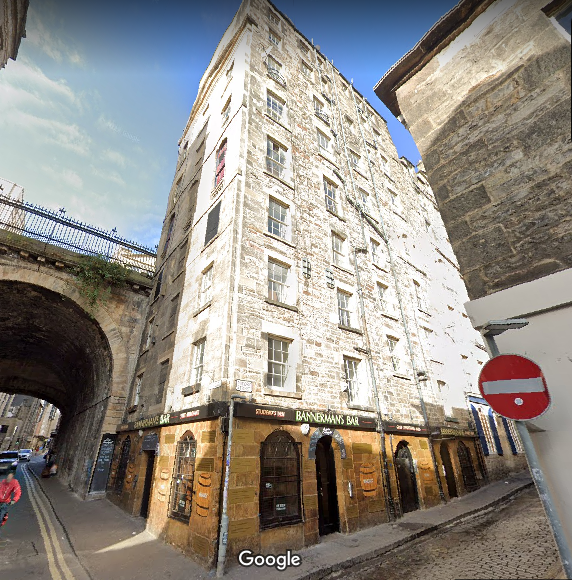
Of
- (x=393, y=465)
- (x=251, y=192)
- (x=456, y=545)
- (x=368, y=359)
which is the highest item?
(x=251, y=192)

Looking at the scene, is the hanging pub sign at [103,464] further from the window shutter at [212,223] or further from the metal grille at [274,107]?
the metal grille at [274,107]

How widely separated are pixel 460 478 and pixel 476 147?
1711 cm

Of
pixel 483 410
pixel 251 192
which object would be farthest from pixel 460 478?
pixel 251 192

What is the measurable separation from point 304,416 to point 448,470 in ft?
35.5

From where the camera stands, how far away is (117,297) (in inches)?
632

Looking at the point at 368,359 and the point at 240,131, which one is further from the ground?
the point at 240,131

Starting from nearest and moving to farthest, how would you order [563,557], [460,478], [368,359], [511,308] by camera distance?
[563,557] < [511,308] < [368,359] < [460,478]

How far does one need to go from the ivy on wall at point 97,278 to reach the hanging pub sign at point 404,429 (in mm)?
14814

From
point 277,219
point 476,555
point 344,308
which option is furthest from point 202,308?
point 476,555

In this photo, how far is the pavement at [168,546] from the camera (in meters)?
6.30

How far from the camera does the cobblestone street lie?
5.33 meters

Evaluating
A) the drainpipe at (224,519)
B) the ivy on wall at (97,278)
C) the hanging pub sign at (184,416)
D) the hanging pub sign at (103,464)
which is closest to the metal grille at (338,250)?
the hanging pub sign at (184,416)

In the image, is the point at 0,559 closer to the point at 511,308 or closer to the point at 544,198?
the point at 511,308

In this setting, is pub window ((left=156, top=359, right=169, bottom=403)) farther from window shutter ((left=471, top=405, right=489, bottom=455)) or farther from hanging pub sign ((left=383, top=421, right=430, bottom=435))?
window shutter ((left=471, top=405, right=489, bottom=455))
